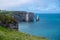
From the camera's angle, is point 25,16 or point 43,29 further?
point 25,16

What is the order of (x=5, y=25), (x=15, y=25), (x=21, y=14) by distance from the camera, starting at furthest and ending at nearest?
1. (x=21, y=14)
2. (x=15, y=25)
3. (x=5, y=25)

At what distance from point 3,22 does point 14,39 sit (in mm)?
7656

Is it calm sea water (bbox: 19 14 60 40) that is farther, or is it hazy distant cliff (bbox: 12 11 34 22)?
hazy distant cliff (bbox: 12 11 34 22)

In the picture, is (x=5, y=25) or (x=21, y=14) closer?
(x=5, y=25)

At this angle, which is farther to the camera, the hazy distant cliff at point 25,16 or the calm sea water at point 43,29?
the hazy distant cliff at point 25,16

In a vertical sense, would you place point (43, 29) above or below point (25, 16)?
above

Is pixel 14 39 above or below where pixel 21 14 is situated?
above

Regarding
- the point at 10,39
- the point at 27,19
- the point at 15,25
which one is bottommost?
the point at 27,19

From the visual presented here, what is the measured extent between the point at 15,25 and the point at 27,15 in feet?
202

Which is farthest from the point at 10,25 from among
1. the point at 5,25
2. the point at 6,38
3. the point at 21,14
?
the point at 21,14

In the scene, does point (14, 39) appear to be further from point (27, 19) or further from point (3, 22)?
point (27, 19)

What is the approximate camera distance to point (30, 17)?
82812 mm

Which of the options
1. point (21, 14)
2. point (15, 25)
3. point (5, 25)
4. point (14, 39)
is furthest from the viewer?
point (21, 14)

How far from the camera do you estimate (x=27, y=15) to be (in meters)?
80.6
